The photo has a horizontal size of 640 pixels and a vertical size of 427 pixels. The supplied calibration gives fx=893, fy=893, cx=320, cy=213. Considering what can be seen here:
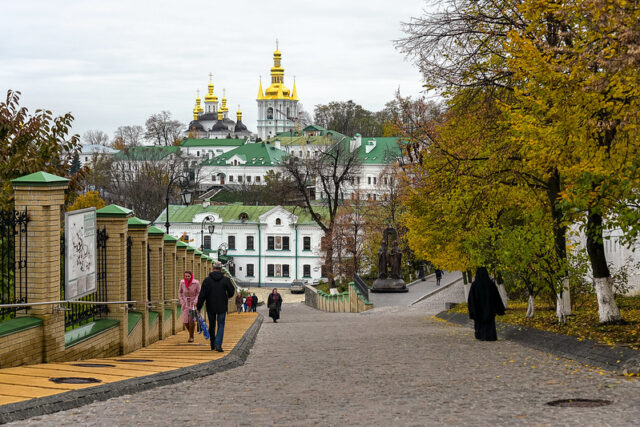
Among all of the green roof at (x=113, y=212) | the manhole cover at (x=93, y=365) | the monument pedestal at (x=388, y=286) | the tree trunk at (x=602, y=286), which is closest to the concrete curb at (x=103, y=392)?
the manhole cover at (x=93, y=365)

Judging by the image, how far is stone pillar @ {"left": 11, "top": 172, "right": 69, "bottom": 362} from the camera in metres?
11.1

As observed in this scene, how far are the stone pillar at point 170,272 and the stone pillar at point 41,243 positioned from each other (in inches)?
376

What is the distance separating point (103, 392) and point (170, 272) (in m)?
12.4

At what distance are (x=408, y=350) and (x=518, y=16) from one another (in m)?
7.18

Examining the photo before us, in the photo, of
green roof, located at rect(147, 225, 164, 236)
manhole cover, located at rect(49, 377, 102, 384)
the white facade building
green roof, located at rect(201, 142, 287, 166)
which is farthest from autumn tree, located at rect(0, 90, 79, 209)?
green roof, located at rect(201, 142, 287, 166)

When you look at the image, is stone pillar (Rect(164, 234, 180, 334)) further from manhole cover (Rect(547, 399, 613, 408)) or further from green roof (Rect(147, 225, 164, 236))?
manhole cover (Rect(547, 399, 613, 408))

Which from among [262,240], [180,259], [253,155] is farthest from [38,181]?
[253,155]

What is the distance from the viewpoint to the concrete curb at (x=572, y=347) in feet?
38.5

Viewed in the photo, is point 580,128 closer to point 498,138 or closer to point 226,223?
point 498,138

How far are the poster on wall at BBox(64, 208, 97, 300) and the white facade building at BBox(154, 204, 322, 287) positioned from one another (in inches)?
3027

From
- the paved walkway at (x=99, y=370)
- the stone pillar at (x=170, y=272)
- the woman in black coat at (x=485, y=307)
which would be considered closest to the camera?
the paved walkway at (x=99, y=370)

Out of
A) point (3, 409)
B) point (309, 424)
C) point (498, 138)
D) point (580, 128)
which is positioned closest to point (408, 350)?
point (580, 128)

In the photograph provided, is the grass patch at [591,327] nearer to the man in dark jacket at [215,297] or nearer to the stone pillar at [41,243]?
the man in dark jacket at [215,297]

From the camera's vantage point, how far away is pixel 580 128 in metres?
14.2
